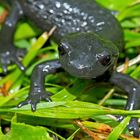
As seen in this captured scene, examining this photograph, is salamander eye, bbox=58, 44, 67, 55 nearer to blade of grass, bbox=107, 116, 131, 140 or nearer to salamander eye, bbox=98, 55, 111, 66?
salamander eye, bbox=98, 55, 111, 66

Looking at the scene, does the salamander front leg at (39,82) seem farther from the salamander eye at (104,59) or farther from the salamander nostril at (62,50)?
the salamander eye at (104,59)

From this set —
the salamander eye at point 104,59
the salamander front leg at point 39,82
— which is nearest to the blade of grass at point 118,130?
the salamander eye at point 104,59

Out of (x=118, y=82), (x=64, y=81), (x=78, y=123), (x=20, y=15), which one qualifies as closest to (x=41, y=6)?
(x=20, y=15)

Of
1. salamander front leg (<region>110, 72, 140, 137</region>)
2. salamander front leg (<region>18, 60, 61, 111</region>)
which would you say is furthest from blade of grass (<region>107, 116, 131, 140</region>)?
salamander front leg (<region>18, 60, 61, 111</region>)

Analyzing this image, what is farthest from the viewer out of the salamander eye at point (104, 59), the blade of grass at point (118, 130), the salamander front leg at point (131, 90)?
the salamander front leg at point (131, 90)

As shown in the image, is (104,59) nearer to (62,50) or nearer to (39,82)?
(62,50)

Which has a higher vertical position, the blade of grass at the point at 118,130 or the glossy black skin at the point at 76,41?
the glossy black skin at the point at 76,41

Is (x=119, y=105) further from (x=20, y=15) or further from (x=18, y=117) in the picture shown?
(x=20, y=15)
